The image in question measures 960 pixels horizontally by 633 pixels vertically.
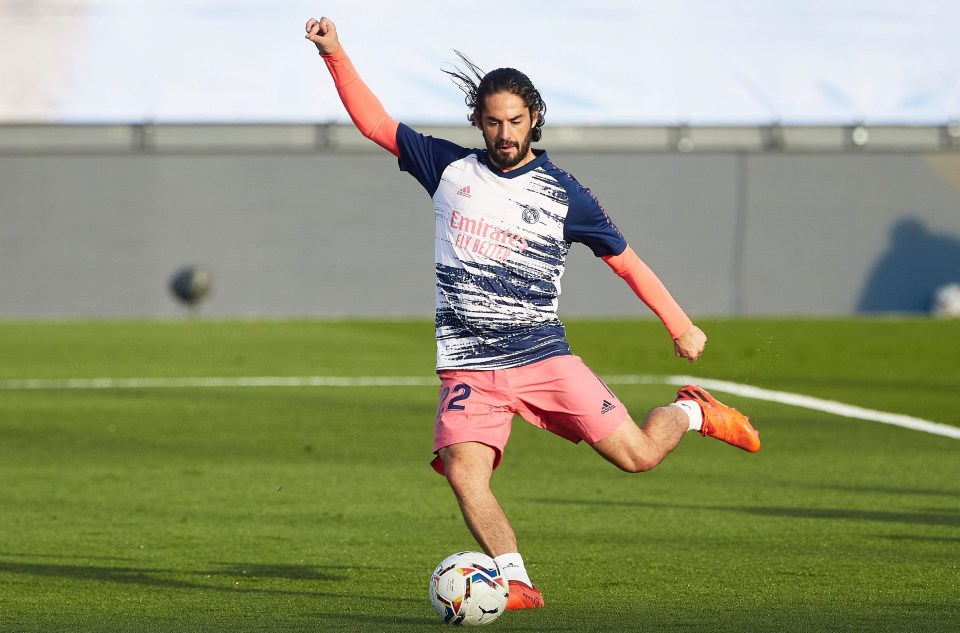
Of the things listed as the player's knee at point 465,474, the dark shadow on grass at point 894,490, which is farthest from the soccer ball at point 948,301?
the player's knee at point 465,474

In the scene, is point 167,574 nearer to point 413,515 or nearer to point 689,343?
point 413,515

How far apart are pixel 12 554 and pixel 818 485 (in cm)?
442

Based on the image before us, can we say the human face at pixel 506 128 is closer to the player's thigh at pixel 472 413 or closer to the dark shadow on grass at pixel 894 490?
the player's thigh at pixel 472 413

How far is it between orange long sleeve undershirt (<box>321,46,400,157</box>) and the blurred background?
25061mm

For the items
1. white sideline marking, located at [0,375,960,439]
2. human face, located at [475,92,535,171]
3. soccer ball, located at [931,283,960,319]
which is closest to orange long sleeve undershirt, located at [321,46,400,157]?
human face, located at [475,92,535,171]

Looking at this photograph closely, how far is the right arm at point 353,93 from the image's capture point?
6.07 meters

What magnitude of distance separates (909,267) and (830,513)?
26063mm

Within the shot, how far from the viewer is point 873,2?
3503 cm

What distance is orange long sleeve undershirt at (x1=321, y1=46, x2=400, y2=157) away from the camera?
240 inches

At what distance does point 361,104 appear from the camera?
242 inches

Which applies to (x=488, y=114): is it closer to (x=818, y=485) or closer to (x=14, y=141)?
(x=818, y=485)

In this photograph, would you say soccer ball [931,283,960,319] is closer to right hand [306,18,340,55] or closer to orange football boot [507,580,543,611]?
right hand [306,18,340,55]

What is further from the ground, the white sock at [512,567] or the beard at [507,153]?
the beard at [507,153]

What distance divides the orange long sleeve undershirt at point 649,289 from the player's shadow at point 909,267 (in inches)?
1085
